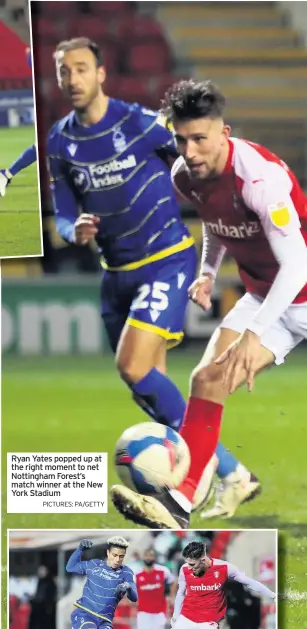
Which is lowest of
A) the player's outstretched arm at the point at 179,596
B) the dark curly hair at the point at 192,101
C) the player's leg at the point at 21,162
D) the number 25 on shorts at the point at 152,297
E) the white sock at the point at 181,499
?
the player's outstretched arm at the point at 179,596

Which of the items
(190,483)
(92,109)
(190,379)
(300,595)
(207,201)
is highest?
(92,109)

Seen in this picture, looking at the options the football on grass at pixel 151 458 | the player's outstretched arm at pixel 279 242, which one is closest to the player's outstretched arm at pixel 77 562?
the football on grass at pixel 151 458

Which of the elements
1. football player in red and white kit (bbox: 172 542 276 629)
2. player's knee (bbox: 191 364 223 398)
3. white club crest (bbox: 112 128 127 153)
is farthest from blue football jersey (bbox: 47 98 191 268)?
football player in red and white kit (bbox: 172 542 276 629)

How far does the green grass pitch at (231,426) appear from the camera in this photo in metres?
4.41

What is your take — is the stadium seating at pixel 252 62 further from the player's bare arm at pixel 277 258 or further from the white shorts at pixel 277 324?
the white shorts at pixel 277 324

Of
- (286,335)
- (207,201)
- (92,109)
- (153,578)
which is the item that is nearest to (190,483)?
(153,578)

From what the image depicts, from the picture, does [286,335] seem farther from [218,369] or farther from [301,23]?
[301,23]

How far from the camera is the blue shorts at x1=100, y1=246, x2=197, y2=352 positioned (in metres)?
4.41

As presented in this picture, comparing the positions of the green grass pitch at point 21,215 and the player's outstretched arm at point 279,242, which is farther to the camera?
the green grass pitch at point 21,215

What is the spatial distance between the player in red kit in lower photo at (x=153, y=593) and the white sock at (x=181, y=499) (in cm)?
22

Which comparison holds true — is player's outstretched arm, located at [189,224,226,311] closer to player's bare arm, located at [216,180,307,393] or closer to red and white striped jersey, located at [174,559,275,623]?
player's bare arm, located at [216,180,307,393]

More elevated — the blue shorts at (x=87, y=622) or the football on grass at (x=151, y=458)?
the football on grass at (x=151, y=458)

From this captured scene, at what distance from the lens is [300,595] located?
4.41 meters

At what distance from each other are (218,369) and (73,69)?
1182 millimetres
